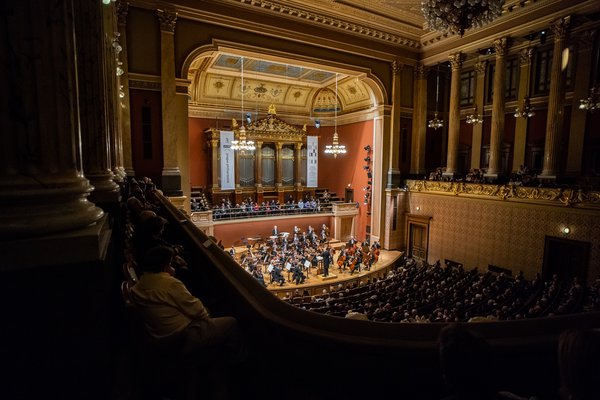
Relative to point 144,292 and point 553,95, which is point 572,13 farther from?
point 144,292

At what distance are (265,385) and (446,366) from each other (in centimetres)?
78

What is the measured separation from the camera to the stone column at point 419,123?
15461 mm

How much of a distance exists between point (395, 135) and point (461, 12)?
846 centimetres

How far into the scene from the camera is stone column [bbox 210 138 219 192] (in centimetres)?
1758

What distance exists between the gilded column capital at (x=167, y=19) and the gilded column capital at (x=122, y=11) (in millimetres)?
876

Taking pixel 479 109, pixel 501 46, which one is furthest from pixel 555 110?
pixel 479 109

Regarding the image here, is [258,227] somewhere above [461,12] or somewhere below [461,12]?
below

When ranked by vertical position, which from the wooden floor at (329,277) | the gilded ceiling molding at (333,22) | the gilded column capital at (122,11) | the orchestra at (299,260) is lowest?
the wooden floor at (329,277)

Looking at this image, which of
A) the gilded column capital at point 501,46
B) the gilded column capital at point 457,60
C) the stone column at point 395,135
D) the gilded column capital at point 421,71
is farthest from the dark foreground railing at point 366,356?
the gilded column capital at point 421,71

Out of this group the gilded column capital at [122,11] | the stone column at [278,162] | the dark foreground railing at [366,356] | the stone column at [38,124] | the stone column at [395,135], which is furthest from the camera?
the stone column at [278,162]

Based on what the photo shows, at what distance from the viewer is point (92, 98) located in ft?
10.0

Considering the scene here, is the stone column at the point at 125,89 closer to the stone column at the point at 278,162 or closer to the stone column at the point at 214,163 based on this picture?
the stone column at the point at 214,163

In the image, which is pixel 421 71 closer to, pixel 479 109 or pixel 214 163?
pixel 479 109

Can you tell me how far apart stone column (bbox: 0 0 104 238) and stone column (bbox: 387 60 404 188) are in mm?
14829
